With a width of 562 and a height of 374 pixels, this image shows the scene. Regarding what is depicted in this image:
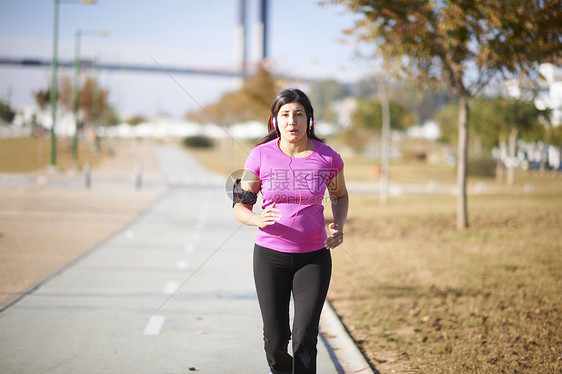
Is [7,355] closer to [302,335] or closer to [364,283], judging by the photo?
[302,335]

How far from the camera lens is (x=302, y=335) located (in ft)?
11.0

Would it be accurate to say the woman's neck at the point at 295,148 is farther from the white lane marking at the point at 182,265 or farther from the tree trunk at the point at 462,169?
the tree trunk at the point at 462,169

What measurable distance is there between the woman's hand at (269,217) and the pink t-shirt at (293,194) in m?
0.05

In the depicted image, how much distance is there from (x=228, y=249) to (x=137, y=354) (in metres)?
5.53

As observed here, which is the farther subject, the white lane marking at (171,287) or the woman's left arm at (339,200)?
the white lane marking at (171,287)

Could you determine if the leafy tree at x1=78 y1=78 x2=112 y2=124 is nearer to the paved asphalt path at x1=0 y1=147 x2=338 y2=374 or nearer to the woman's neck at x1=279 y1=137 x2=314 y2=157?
the paved asphalt path at x1=0 y1=147 x2=338 y2=374

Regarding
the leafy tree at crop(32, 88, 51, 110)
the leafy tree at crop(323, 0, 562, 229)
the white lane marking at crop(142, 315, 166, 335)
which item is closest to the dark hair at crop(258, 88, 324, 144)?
the white lane marking at crop(142, 315, 166, 335)

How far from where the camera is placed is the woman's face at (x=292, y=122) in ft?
11.3

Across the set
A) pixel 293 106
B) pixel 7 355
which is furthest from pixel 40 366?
pixel 293 106

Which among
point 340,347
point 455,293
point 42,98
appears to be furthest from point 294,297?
point 42,98

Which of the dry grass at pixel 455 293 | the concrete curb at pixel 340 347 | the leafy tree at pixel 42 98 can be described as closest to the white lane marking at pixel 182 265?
the dry grass at pixel 455 293

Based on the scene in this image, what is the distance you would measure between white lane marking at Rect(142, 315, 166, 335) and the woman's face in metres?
2.67

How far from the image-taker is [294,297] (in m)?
3.47

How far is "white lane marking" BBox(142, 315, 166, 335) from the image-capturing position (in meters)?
5.37
